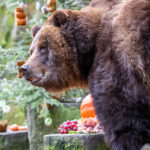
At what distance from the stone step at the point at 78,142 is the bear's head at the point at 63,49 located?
0.58 m

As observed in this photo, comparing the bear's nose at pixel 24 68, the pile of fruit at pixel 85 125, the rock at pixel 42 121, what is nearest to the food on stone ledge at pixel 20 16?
the rock at pixel 42 121

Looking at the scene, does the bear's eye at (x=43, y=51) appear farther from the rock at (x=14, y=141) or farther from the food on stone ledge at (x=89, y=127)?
the rock at (x=14, y=141)

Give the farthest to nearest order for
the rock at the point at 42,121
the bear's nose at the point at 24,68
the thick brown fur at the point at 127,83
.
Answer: the rock at the point at 42,121 → the bear's nose at the point at 24,68 → the thick brown fur at the point at 127,83

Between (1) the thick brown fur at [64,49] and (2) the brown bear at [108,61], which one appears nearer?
(2) the brown bear at [108,61]

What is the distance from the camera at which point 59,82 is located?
3793 millimetres

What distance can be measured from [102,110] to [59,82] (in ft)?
2.60

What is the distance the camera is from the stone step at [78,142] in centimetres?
358

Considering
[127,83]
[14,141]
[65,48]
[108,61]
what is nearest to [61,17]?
[65,48]

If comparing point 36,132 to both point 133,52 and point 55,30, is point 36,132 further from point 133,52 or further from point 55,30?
point 133,52

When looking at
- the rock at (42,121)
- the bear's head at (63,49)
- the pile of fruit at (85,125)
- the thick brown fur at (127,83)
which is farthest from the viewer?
the rock at (42,121)

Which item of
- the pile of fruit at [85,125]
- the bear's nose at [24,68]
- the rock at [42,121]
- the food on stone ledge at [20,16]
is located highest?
the food on stone ledge at [20,16]

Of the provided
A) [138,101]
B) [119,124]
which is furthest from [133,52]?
[119,124]

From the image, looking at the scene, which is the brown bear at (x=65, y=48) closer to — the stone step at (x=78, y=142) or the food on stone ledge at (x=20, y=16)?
the stone step at (x=78, y=142)

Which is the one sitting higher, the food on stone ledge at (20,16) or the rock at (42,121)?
the food on stone ledge at (20,16)
